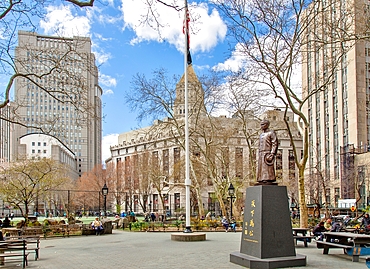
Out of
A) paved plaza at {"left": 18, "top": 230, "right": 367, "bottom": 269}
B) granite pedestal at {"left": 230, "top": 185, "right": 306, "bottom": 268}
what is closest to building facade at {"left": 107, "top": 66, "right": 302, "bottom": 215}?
paved plaza at {"left": 18, "top": 230, "right": 367, "bottom": 269}

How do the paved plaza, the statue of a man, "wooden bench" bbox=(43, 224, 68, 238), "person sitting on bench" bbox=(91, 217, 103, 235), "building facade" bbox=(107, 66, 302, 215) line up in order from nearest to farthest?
the paved plaza < the statue of a man < "wooden bench" bbox=(43, 224, 68, 238) < "person sitting on bench" bbox=(91, 217, 103, 235) < "building facade" bbox=(107, 66, 302, 215)

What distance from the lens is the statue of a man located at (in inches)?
496

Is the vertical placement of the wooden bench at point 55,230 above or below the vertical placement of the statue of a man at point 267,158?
below

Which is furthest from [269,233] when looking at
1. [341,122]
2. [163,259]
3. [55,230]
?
[341,122]

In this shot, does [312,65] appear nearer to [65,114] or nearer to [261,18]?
[261,18]

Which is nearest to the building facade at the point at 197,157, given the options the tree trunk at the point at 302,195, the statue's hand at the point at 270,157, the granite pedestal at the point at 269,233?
the tree trunk at the point at 302,195

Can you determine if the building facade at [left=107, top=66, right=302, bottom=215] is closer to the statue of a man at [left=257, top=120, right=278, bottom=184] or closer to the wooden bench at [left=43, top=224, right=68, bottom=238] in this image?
the wooden bench at [left=43, top=224, right=68, bottom=238]

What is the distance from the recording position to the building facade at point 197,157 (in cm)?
3684

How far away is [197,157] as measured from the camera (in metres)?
41.6

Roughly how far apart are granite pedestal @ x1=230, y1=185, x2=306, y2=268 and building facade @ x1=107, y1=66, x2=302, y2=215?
46.3 feet

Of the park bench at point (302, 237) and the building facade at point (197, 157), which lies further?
the building facade at point (197, 157)

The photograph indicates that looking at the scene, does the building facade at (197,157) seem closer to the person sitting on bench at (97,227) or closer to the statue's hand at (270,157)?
the person sitting on bench at (97,227)

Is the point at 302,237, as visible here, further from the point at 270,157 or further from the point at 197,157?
the point at 197,157

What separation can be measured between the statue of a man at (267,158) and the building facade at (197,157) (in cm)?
1335
